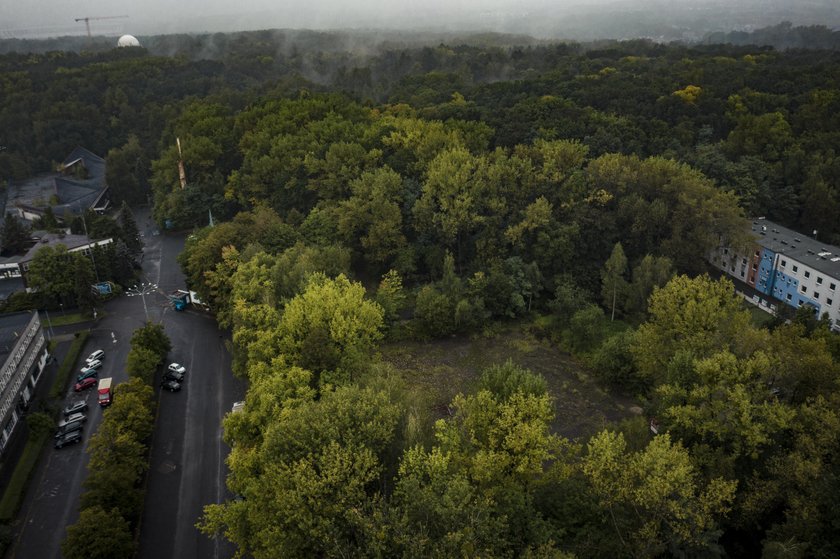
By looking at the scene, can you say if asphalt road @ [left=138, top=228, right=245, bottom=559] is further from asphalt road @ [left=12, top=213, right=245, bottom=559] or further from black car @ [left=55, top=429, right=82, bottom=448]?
black car @ [left=55, top=429, right=82, bottom=448]

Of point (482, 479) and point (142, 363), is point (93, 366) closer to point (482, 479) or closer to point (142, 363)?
point (142, 363)

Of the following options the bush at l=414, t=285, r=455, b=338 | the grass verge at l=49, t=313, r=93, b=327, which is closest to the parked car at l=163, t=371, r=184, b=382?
the grass verge at l=49, t=313, r=93, b=327

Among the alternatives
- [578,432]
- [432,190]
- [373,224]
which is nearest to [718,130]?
[432,190]

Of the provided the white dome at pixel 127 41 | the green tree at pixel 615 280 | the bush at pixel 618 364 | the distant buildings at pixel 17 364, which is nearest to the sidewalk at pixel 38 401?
the distant buildings at pixel 17 364

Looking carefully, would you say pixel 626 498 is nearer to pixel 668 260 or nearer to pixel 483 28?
pixel 668 260

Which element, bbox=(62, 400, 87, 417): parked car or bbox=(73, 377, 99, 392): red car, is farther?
bbox=(73, 377, 99, 392): red car

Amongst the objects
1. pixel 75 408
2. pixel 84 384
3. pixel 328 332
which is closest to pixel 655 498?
pixel 328 332
